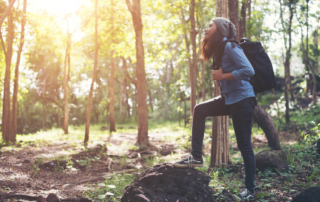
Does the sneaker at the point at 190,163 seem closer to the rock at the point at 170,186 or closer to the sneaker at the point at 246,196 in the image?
the rock at the point at 170,186

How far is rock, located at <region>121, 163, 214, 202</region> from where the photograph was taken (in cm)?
335

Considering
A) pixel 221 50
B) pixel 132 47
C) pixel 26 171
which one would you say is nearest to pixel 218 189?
pixel 221 50

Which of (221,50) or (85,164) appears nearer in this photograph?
(221,50)

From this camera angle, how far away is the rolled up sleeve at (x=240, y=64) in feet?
10.0

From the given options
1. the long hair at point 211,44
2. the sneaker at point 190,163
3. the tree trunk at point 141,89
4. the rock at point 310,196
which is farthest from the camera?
the tree trunk at point 141,89

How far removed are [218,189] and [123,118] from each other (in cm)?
2951

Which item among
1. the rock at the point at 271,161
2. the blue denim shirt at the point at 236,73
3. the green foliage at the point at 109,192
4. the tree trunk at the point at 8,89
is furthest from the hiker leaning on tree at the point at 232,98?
the tree trunk at the point at 8,89

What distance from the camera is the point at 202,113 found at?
11.6ft

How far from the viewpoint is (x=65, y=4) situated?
14.2 meters

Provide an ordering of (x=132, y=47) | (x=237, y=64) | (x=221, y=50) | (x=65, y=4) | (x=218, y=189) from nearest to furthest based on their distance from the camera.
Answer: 1. (x=237, y=64)
2. (x=221, y=50)
3. (x=218, y=189)
4. (x=132, y=47)
5. (x=65, y=4)

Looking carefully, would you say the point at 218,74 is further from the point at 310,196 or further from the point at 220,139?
the point at 220,139

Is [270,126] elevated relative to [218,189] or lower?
elevated

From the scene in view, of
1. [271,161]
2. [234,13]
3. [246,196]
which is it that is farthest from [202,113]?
[234,13]

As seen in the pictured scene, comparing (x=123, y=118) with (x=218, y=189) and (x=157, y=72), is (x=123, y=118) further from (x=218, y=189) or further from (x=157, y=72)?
(x=218, y=189)
